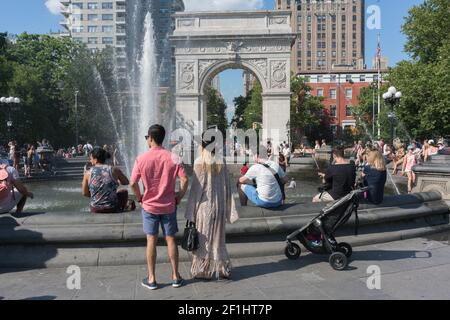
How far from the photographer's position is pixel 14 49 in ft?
178

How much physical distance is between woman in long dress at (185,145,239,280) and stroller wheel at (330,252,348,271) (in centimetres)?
135

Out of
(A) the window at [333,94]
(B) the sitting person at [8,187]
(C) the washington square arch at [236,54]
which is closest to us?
(B) the sitting person at [8,187]

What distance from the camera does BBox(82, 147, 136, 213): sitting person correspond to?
648 cm

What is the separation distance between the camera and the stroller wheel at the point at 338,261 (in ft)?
19.2

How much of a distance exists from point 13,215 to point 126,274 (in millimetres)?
2011

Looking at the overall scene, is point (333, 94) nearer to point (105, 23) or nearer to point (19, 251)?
point (105, 23)

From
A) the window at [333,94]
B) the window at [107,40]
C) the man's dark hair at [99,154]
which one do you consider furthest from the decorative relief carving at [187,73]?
the window at [107,40]

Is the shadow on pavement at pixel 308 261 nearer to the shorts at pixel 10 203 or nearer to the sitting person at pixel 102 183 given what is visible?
the sitting person at pixel 102 183

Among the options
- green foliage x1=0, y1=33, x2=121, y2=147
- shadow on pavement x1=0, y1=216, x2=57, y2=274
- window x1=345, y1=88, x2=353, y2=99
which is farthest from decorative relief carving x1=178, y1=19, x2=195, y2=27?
window x1=345, y1=88, x2=353, y2=99

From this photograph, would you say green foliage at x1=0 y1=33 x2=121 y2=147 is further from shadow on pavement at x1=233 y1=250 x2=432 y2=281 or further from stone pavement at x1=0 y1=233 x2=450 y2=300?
shadow on pavement at x1=233 y1=250 x2=432 y2=281

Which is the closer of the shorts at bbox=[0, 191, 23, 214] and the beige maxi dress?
the beige maxi dress

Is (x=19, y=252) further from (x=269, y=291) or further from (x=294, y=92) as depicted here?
(x=294, y=92)

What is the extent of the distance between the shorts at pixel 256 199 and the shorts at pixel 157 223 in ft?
6.50
